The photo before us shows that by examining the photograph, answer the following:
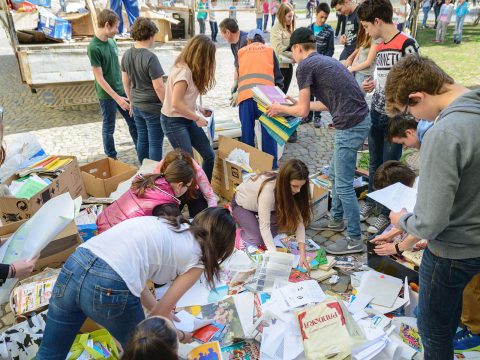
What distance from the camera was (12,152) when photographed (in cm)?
362

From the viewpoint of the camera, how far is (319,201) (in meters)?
3.71

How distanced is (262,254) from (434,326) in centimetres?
140

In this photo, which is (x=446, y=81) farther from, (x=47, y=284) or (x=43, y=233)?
(x=47, y=284)

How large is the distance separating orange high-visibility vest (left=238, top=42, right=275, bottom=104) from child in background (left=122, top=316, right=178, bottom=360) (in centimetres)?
339

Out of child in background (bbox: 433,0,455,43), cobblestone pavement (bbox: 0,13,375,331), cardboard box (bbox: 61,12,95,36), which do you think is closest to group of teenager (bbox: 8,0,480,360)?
cobblestone pavement (bbox: 0,13,375,331)

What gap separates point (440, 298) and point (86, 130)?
5.48 m

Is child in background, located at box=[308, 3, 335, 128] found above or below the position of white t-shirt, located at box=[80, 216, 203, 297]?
above

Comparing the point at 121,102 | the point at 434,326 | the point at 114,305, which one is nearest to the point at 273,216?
the point at 434,326

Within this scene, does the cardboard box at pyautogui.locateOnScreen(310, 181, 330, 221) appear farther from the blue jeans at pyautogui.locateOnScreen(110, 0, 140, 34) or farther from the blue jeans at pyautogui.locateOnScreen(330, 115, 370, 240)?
the blue jeans at pyautogui.locateOnScreen(110, 0, 140, 34)

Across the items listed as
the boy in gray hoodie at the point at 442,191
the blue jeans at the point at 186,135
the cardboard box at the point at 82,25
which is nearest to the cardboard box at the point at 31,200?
the blue jeans at the point at 186,135

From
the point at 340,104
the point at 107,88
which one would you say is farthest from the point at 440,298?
the point at 107,88

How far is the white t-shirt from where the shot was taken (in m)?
1.66

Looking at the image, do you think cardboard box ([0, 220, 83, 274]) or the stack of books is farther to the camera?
the stack of books

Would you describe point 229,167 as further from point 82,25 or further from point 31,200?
point 82,25
